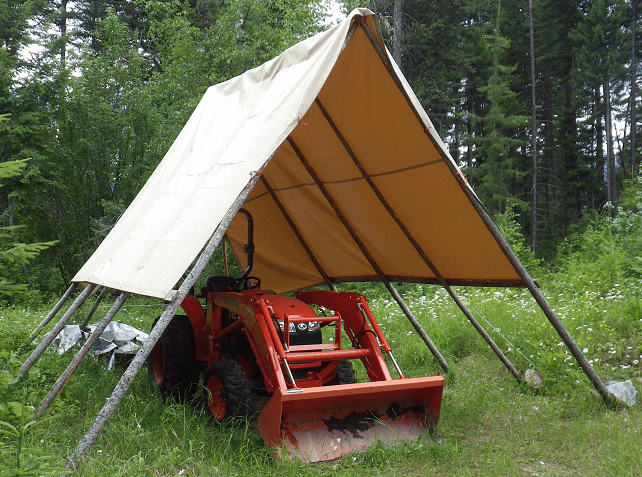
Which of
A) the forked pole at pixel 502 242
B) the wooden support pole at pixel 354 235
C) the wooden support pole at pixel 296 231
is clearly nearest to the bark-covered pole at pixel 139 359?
the forked pole at pixel 502 242

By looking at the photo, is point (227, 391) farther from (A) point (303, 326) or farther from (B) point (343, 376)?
(B) point (343, 376)

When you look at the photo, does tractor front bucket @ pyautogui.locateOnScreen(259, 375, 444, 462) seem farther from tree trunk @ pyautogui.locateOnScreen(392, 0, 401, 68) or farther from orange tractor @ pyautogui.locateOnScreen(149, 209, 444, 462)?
tree trunk @ pyautogui.locateOnScreen(392, 0, 401, 68)

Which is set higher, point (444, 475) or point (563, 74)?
point (563, 74)

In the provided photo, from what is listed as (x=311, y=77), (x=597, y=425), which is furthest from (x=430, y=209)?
(x=597, y=425)

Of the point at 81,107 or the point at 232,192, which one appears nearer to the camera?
the point at 232,192

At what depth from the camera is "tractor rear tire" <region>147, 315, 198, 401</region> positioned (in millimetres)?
4738

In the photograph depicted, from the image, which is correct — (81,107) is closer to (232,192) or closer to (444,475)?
(232,192)

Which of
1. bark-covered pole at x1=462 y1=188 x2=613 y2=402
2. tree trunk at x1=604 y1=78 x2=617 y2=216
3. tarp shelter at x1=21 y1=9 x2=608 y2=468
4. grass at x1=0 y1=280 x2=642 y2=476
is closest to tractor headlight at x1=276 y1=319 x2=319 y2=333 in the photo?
grass at x1=0 y1=280 x2=642 y2=476

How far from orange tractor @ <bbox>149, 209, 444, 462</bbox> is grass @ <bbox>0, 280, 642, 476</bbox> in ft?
0.54

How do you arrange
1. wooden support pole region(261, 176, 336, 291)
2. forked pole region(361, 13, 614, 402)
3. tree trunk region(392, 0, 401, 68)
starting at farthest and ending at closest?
tree trunk region(392, 0, 401, 68)
wooden support pole region(261, 176, 336, 291)
forked pole region(361, 13, 614, 402)

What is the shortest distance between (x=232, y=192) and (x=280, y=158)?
2279mm

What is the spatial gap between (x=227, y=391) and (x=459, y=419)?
6.65ft

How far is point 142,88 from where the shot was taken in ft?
40.6

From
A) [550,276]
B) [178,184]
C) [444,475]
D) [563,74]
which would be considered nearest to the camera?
[444,475]
